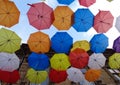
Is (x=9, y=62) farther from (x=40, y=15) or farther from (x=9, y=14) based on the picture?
(x=40, y=15)

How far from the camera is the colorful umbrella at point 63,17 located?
18.4m

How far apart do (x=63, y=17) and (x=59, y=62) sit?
2.99 m

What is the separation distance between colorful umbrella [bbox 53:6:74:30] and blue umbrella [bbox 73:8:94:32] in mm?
326

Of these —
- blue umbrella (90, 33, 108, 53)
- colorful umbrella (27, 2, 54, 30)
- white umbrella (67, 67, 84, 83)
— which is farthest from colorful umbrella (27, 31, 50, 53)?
white umbrella (67, 67, 84, 83)

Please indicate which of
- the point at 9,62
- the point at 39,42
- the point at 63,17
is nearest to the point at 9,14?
the point at 39,42

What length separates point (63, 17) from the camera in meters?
18.6

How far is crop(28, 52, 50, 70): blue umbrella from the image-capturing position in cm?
1941

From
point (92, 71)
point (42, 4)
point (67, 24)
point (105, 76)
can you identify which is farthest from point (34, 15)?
point (105, 76)

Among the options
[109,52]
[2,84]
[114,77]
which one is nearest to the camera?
[2,84]

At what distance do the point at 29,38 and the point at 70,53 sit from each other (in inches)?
103

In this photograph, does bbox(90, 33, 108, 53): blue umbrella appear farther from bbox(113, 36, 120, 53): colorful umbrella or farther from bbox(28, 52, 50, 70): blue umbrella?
bbox(28, 52, 50, 70): blue umbrella

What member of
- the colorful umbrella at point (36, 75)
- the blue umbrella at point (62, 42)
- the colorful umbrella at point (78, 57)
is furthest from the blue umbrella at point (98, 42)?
the colorful umbrella at point (36, 75)

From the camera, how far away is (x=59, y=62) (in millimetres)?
19984

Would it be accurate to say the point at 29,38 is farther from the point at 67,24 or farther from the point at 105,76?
the point at 105,76
